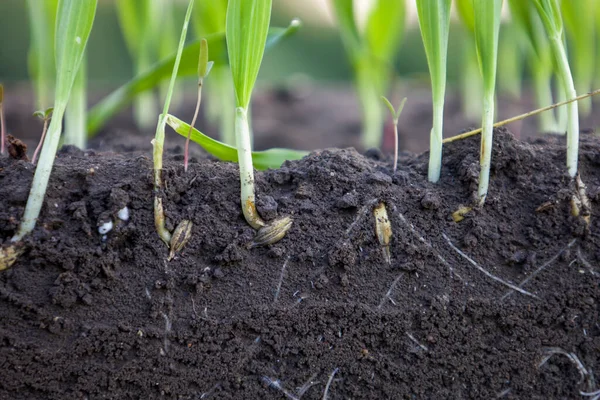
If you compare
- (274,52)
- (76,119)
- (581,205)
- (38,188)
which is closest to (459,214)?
(581,205)

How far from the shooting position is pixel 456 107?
8.73 ft

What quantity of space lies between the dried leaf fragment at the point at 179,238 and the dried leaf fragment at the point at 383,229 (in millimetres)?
282

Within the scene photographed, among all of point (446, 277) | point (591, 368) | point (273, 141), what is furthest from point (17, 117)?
point (591, 368)

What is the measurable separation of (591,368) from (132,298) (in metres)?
0.70

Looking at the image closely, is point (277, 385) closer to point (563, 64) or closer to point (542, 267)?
point (542, 267)

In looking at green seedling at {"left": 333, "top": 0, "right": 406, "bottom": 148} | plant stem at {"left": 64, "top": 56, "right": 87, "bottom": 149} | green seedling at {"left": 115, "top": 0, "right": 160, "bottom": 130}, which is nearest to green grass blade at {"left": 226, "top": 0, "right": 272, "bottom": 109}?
plant stem at {"left": 64, "top": 56, "right": 87, "bottom": 149}

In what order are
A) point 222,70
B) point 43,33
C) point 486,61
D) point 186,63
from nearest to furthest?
point 486,61, point 186,63, point 43,33, point 222,70

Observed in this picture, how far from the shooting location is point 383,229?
2.66 ft

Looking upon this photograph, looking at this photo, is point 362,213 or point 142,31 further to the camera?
point 142,31

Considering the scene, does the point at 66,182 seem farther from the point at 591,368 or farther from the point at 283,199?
the point at 591,368

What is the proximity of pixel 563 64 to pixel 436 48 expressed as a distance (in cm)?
21

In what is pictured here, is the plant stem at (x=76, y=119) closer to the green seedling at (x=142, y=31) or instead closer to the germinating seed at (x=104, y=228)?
the green seedling at (x=142, y=31)

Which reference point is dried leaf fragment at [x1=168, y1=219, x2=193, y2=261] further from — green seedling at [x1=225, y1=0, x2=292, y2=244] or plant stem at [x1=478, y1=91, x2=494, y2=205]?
plant stem at [x1=478, y1=91, x2=494, y2=205]

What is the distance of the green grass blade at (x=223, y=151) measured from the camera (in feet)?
2.71
